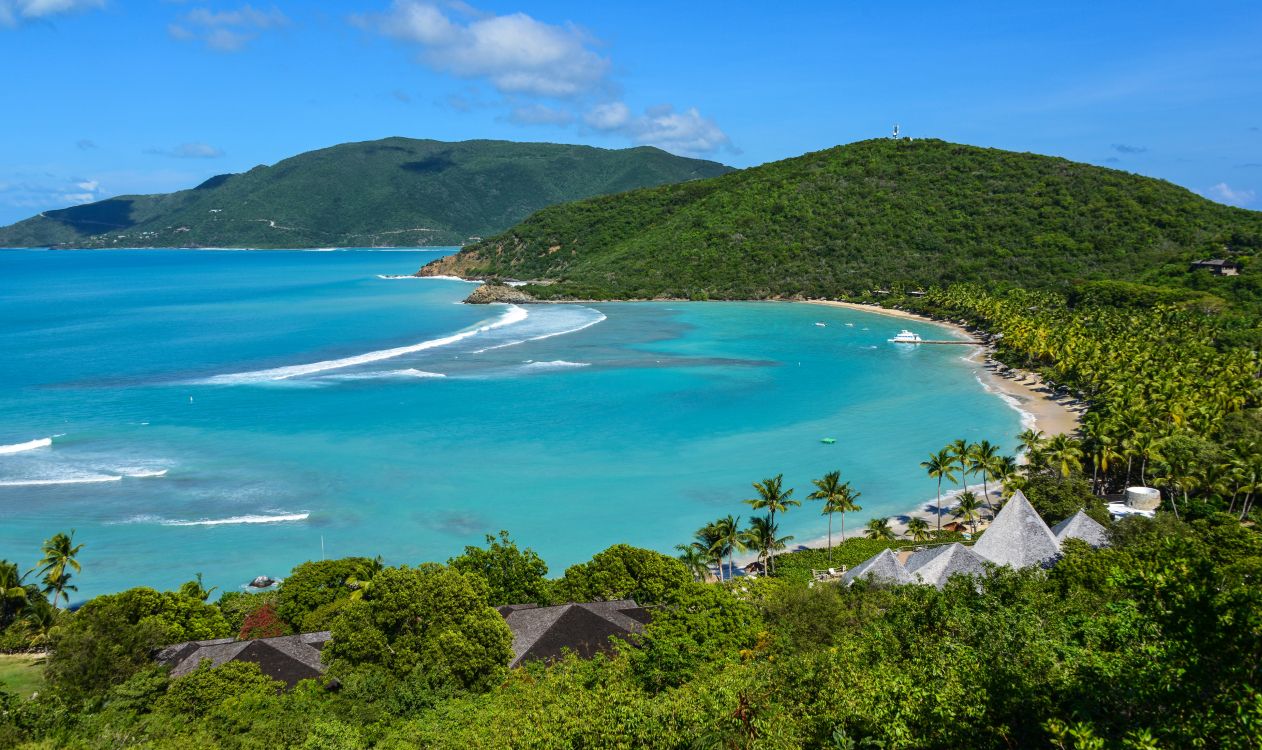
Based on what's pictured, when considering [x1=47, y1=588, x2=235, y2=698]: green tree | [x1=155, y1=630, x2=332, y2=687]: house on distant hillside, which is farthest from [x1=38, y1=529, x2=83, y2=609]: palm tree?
[x1=155, y1=630, x2=332, y2=687]: house on distant hillside

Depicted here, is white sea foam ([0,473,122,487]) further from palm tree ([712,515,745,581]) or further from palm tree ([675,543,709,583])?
palm tree ([712,515,745,581])

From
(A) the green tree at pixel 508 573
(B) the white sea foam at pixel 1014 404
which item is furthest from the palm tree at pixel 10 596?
(B) the white sea foam at pixel 1014 404

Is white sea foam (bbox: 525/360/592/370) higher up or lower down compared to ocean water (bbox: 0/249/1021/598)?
higher up

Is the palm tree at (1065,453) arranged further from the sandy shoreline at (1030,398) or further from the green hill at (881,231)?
the green hill at (881,231)

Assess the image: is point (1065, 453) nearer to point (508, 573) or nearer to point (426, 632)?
point (508, 573)

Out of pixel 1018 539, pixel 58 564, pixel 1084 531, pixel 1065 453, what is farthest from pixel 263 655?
pixel 1065 453

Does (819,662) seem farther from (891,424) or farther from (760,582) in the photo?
(891,424)
